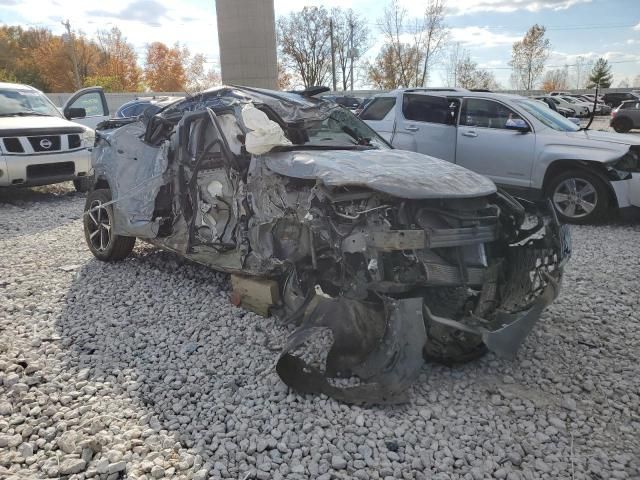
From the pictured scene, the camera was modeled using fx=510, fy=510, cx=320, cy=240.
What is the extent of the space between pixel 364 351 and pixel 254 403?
27.4 inches

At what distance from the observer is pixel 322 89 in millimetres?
4863

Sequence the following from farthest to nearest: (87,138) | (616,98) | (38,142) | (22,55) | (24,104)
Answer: (22,55) → (616,98) → (24,104) → (87,138) → (38,142)

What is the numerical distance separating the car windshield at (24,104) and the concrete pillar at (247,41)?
21.9 metres

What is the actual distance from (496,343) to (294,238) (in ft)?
4.82

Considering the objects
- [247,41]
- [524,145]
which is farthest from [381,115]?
[247,41]

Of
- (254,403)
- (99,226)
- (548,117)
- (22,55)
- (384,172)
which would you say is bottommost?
(254,403)

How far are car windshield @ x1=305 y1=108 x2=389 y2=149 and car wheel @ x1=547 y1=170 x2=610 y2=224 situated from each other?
11.6ft

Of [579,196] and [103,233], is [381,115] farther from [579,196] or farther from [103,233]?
[103,233]

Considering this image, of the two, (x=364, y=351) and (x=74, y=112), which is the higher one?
(x=74, y=112)

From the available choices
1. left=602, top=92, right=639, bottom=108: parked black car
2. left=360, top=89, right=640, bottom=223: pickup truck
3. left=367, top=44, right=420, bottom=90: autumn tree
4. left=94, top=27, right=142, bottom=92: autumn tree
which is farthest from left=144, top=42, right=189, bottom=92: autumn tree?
left=360, top=89, right=640, bottom=223: pickup truck

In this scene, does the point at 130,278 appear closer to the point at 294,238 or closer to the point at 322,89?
the point at 294,238

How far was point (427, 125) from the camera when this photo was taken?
7965 mm

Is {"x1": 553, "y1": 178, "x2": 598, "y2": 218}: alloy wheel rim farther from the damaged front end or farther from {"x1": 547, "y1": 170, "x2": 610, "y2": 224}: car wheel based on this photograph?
the damaged front end

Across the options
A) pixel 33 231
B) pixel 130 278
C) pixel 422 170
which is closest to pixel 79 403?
pixel 130 278
